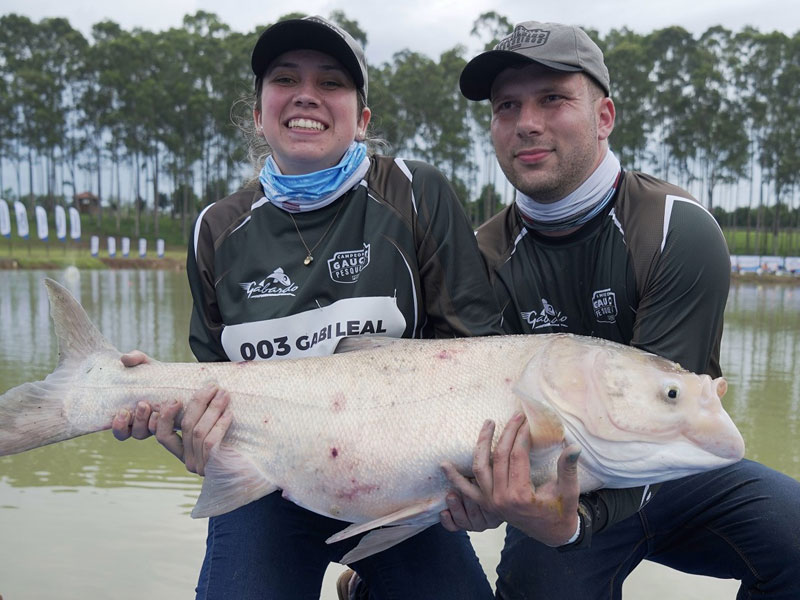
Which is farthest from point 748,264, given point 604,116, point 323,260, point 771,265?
point 323,260

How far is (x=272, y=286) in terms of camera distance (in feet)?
10.2

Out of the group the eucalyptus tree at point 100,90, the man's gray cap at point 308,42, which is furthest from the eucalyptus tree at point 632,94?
the man's gray cap at point 308,42

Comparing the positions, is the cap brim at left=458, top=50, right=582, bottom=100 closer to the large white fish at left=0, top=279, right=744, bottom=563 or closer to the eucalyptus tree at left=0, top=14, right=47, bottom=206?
the large white fish at left=0, top=279, right=744, bottom=563

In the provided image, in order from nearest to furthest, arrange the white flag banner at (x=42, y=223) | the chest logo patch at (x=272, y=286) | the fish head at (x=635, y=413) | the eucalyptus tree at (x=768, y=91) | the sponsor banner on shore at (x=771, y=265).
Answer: the fish head at (x=635, y=413)
the chest logo patch at (x=272, y=286)
the sponsor banner on shore at (x=771, y=265)
the white flag banner at (x=42, y=223)
the eucalyptus tree at (x=768, y=91)

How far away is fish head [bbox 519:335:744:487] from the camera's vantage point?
2277 mm

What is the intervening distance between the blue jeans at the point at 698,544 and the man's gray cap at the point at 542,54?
72.7 inches

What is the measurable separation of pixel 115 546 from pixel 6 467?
59.4 inches

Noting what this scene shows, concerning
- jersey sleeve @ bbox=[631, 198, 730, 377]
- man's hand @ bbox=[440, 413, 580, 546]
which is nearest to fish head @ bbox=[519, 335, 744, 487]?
man's hand @ bbox=[440, 413, 580, 546]

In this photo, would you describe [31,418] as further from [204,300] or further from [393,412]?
[393,412]

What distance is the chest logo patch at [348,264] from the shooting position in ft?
10.1

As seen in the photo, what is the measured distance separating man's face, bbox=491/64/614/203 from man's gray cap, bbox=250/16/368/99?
0.74 m

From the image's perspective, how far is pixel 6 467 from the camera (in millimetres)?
4648

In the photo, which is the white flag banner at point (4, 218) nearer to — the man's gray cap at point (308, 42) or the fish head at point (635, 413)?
the man's gray cap at point (308, 42)

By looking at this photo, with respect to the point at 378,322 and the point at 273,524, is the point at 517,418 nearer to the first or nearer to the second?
the point at 378,322
